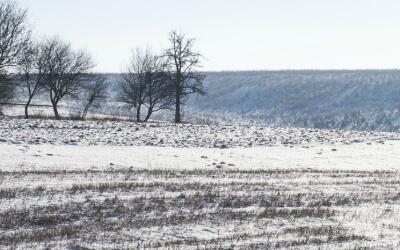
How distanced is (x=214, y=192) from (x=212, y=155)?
13.1 metres

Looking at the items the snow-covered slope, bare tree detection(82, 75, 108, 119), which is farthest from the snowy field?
the snow-covered slope

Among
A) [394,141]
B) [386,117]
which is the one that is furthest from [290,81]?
[394,141]

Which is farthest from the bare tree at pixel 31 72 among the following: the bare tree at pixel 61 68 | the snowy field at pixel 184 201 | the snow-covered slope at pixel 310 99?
the snow-covered slope at pixel 310 99

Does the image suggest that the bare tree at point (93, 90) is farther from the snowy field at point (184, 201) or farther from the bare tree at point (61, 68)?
the snowy field at point (184, 201)

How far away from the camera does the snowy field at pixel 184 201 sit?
9.92 m

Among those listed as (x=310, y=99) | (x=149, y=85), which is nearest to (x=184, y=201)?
(x=149, y=85)

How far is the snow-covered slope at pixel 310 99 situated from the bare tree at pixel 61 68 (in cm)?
4469

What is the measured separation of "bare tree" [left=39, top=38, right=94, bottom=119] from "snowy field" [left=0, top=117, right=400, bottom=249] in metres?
28.1

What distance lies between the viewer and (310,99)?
4609 inches

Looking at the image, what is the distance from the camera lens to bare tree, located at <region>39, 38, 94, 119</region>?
55.8 meters

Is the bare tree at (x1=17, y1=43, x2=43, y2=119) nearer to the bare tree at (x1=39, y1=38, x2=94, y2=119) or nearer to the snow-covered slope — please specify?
the bare tree at (x1=39, y1=38, x2=94, y2=119)

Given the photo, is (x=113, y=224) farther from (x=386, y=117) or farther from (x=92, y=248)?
(x=386, y=117)

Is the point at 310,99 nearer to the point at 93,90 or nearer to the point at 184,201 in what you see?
the point at 93,90

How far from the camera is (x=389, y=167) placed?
2628cm
